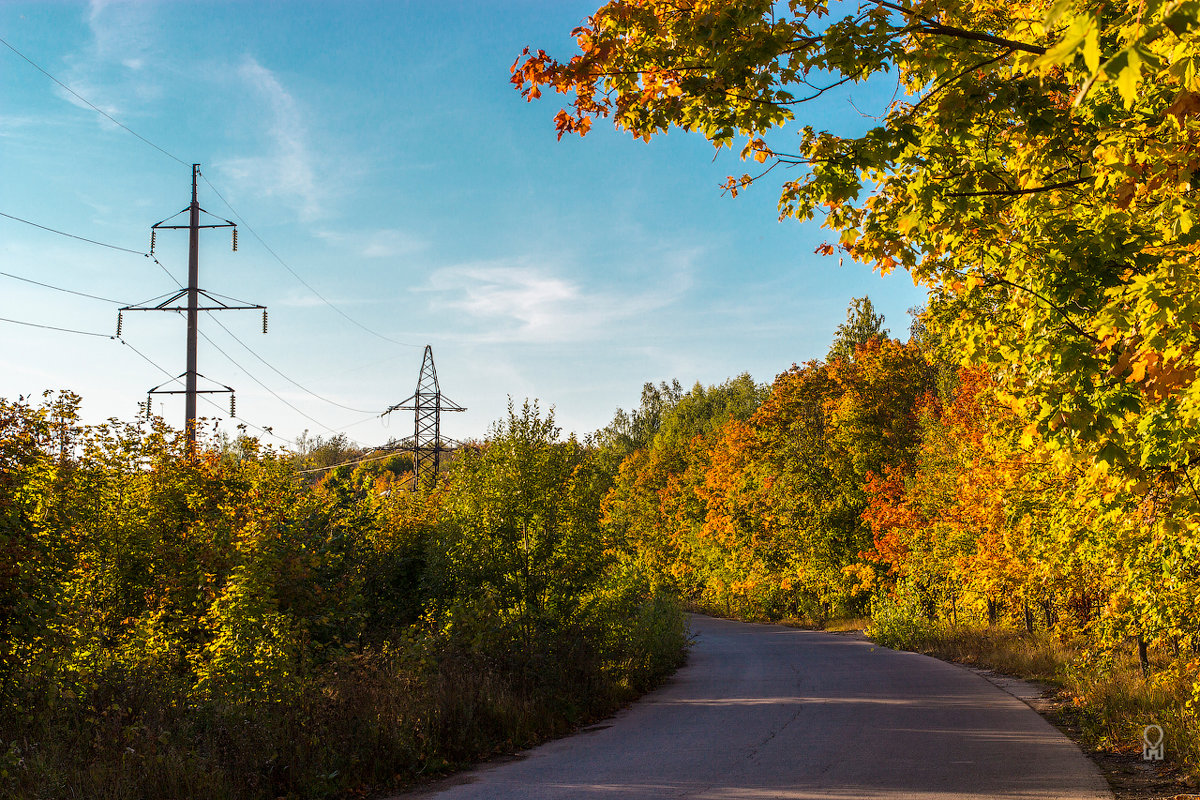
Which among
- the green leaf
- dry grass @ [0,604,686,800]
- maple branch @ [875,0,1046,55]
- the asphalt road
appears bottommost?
the asphalt road

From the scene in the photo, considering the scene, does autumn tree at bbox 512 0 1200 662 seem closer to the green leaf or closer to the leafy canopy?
the leafy canopy

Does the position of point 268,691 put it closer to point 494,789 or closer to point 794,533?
point 494,789

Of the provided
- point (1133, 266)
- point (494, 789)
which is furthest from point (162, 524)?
point (1133, 266)

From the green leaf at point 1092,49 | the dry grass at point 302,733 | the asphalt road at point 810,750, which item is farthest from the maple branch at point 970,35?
the dry grass at point 302,733

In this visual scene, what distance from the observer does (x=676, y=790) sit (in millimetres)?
8383

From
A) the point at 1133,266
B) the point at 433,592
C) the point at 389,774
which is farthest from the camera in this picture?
the point at 433,592

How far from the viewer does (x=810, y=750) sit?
33.2 ft

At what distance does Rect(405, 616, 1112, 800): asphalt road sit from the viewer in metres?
8.39

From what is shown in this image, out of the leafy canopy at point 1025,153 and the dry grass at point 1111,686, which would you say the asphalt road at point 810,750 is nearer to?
the dry grass at point 1111,686

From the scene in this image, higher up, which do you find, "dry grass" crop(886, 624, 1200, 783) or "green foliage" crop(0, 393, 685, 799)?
"green foliage" crop(0, 393, 685, 799)

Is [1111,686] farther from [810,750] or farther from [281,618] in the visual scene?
[281,618]

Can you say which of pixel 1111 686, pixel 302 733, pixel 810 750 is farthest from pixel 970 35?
pixel 1111 686

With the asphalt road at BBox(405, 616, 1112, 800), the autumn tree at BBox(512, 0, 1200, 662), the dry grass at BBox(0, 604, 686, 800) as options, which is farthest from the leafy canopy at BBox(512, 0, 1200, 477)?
the dry grass at BBox(0, 604, 686, 800)

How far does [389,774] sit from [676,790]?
3.34m
